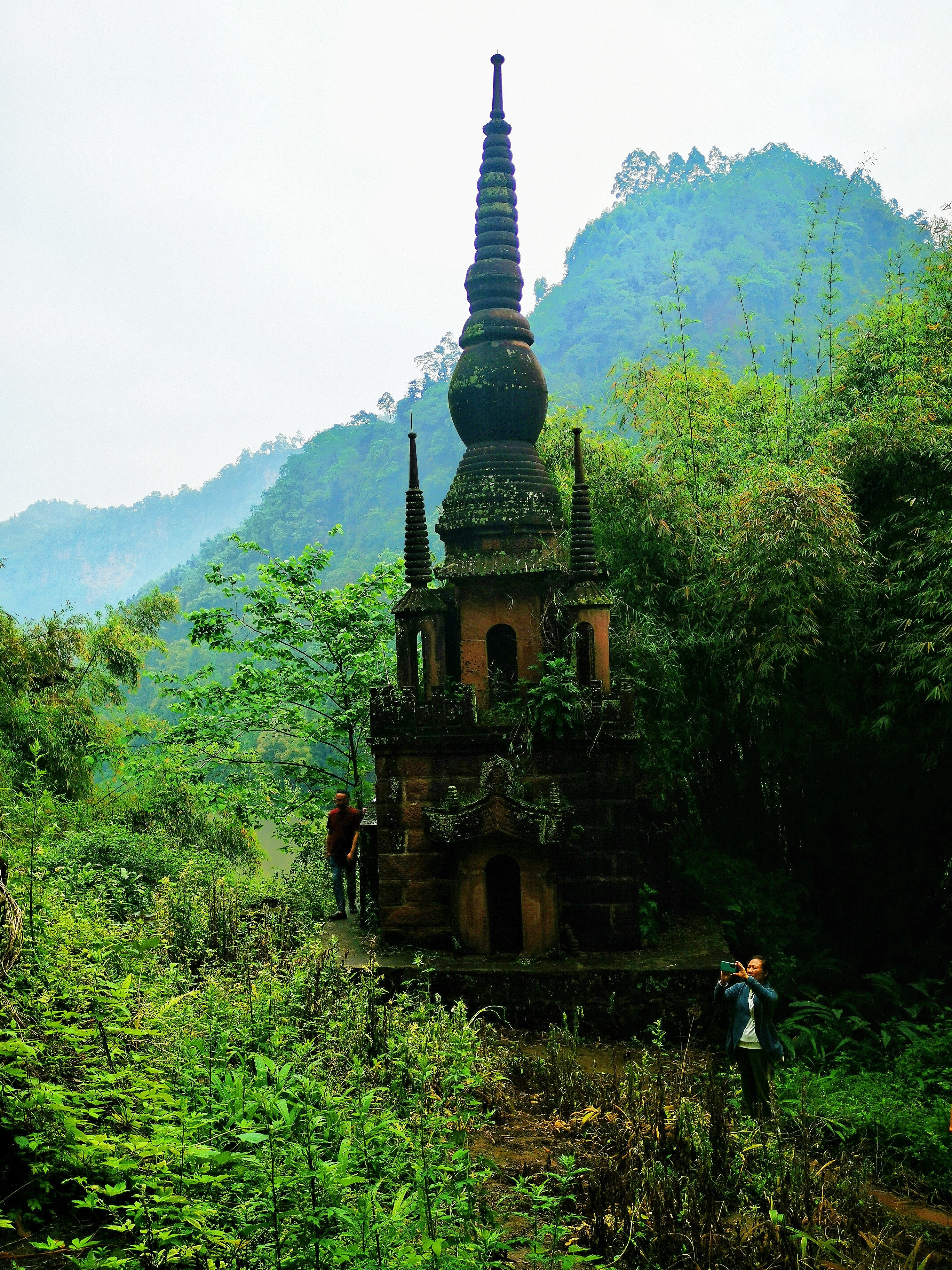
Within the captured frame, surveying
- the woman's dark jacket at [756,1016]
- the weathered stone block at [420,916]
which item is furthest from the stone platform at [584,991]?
the woman's dark jacket at [756,1016]

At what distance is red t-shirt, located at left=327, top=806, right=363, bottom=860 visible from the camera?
1027 centimetres

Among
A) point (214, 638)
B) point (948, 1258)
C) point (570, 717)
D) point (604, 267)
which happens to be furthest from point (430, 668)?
point (604, 267)

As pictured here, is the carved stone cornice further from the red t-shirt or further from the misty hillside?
the misty hillside

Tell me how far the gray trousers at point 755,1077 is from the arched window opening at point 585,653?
4.17m

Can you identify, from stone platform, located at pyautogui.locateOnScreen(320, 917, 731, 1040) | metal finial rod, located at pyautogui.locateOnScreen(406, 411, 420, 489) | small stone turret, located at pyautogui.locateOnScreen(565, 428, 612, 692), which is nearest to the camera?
stone platform, located at pyautogui.locateOnScreen(320, 917, 731, 1040)

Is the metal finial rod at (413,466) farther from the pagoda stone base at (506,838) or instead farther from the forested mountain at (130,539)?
the forested mountain at (130,539)

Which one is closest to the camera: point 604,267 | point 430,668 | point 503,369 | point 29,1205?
point 29,1205

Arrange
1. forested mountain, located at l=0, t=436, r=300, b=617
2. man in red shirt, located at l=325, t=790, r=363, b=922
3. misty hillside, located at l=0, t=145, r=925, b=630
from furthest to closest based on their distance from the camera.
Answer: forested mountain, located at l=0, t=436, r=300, b=617
misty hillside, located at l=0, t=145, r=925, b=630
man in red shirt, located at l=325, t=790, r=363, b=922

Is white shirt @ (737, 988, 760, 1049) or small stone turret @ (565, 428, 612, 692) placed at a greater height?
small stone turret @ (565, 428, 612, 692)

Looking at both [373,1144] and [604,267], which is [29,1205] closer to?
[373,1144]

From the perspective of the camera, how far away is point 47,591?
136750 millimetres

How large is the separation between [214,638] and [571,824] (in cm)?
744

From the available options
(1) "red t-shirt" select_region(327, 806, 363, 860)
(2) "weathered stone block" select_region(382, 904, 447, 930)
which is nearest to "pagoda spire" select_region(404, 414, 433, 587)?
(1) "red t-shirt" select_region(327, 806, 363, 860)

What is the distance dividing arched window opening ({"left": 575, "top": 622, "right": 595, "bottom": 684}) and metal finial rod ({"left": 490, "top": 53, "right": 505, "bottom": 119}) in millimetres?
6576
